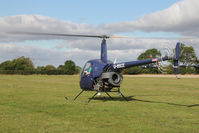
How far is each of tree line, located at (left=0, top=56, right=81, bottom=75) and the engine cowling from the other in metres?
77.8

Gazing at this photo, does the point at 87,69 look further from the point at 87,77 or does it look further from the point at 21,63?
the point at 21,63

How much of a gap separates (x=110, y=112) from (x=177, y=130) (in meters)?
4.43

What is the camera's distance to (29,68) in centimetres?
12056

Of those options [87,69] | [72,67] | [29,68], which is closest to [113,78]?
[87,69]

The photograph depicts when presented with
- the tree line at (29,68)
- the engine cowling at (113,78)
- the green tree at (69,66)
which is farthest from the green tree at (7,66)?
the engine cowling at (113,78)

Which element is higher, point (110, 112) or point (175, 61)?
point (175, 61)

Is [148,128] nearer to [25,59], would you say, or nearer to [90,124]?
[90,124]

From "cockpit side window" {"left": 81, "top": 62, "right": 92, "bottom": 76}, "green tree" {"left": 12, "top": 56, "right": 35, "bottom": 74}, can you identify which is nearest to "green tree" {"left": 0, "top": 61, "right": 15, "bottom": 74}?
"green tree" {"left": 12, "top": 56, "right": 35, "bottom": 74}

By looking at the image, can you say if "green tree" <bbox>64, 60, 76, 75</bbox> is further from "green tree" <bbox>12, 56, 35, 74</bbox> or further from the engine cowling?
the engine cowling

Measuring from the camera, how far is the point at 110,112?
13.4 m

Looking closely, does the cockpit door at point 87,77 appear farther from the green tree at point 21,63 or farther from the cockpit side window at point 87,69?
the green tree at point 21,63

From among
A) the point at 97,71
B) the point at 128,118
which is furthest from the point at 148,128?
the point at 97,71

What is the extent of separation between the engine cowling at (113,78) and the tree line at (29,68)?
77796mm

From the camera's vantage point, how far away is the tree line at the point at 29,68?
94.3 meters
